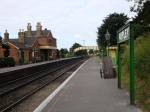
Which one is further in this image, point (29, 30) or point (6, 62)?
point (29, 30)

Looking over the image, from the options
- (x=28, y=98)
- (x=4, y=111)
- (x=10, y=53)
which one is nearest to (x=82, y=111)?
(x=4, y=111)

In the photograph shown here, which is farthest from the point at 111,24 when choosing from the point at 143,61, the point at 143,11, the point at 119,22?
the point at 143,61

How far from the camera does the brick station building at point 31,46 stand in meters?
83.7

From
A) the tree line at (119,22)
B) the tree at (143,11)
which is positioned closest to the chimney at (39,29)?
the tree line at (119,22)

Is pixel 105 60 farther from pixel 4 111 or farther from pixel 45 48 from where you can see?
pixel 45 48

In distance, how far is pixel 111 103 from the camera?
1318 centimetres

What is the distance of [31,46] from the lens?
316 feet

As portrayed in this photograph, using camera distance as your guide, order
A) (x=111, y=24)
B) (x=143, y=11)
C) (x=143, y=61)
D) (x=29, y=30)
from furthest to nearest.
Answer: (x=29, y=30) → (x=111, y=24) → (x=143, y=11) → (x=143, y=61)

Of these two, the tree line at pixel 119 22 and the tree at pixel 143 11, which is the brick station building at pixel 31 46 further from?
the tree at pixel 143 11

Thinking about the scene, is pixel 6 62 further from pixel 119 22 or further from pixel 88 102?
pixel 88 102

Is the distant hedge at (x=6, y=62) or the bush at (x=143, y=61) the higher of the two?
the bush at (x=143, y=61)

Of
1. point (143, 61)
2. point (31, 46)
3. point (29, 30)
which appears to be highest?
point (29, 30)

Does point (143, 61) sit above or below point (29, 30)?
below

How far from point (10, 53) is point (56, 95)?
66997mm
